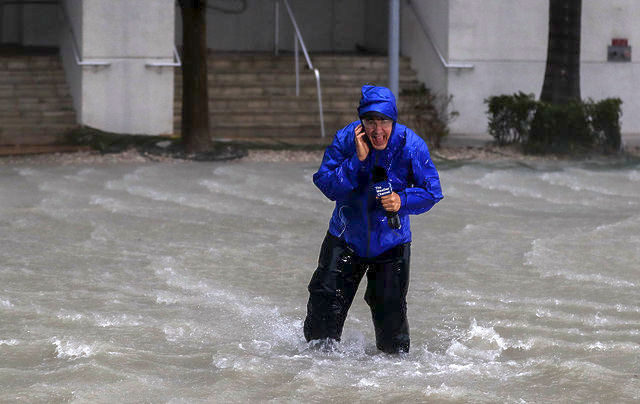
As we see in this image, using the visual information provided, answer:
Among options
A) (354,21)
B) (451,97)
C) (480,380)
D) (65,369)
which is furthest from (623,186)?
(354,21)

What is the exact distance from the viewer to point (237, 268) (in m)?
Result: 8.65

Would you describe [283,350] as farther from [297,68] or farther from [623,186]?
[297,68]

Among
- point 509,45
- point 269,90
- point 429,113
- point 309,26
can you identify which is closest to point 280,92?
→ point 269,90

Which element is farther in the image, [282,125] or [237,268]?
[282,125]

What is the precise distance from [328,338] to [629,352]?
5.67 feet

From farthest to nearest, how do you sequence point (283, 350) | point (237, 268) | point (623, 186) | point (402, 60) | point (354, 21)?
point (354, 21)
point (402, 60)
point (623, 186)
point (237, 268)
point (283, 350)

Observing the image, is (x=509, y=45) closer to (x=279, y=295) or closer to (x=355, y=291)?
(x=279, y=295)

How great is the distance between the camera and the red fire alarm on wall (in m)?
19.0

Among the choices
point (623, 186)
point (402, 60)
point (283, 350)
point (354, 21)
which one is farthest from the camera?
point (354, 21)

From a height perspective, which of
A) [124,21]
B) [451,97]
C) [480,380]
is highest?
[124,21]

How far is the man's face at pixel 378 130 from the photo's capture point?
5.30m

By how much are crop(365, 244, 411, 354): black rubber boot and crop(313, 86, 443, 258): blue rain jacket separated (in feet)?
0.42

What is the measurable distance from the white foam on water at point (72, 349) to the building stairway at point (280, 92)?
429 inches

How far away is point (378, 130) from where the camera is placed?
530cm
